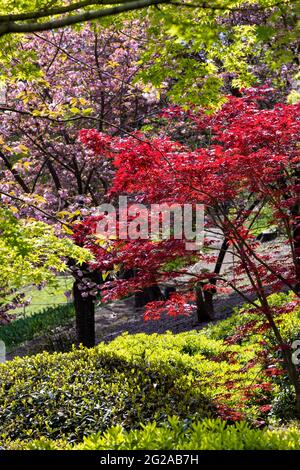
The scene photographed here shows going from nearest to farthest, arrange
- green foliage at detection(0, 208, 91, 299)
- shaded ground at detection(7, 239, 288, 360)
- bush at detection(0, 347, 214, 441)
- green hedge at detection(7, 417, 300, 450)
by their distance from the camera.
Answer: green hedge at detection(7, 417, 300, 450), green foliage at detection(0, 208, 91, 299), bush at detection(0, 347, 214, 441), shaded ground at detection(7, 239, 288, 360)

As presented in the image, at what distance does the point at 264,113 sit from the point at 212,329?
6.98 m

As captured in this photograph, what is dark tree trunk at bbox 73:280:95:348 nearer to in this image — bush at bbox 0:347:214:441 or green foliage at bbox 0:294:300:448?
green foliage at bbox 0:294:300:448

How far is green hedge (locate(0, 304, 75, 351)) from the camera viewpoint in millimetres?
19594

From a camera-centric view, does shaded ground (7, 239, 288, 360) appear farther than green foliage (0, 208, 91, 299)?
Yes

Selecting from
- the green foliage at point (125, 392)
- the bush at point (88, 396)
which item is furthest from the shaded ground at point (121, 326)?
the bush at point (88, 396)

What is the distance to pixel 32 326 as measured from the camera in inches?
789

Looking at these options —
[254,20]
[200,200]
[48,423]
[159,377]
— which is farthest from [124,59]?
[48,423]

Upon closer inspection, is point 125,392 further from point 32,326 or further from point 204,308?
point 32,326

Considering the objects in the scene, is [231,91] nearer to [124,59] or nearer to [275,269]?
[124,59]

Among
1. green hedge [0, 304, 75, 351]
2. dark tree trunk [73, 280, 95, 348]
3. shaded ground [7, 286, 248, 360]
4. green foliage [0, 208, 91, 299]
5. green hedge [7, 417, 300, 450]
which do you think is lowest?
green hedge [0, 304, 75, 351]

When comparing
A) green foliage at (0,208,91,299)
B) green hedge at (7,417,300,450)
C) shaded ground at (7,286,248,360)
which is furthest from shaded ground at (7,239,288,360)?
green hedge at (7,417,300,450)

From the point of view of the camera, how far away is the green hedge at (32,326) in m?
19.6

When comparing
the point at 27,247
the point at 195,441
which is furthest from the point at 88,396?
the point at 195,441

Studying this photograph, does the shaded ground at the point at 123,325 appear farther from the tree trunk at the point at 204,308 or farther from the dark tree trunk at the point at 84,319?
→ the dark tree trunk at the point at 84,319
